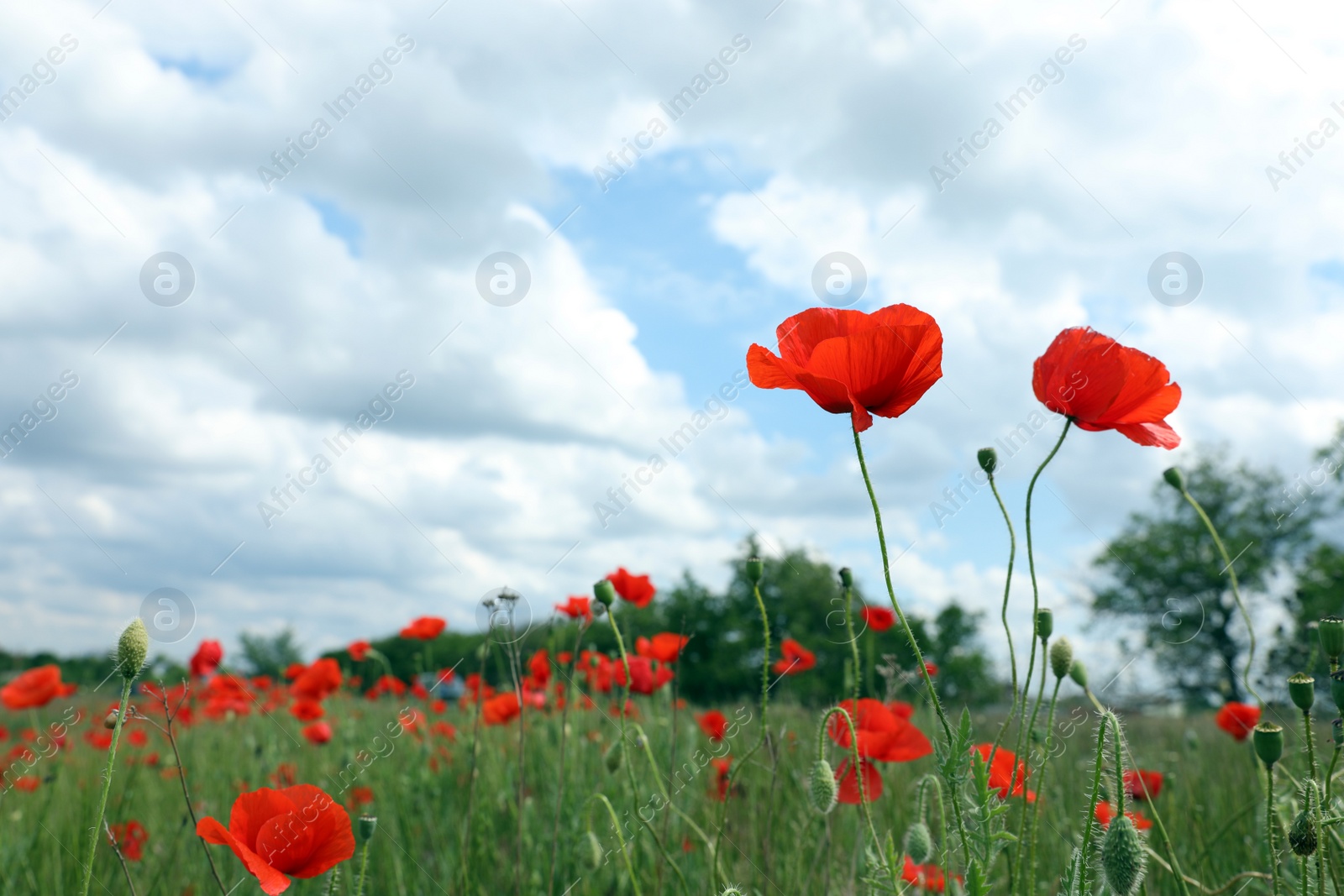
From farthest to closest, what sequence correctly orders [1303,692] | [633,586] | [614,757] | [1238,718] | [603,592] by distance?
[1238,718], [633,586], [614,757], [603,592], [1303,692]

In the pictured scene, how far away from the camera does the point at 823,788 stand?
1.43 metres

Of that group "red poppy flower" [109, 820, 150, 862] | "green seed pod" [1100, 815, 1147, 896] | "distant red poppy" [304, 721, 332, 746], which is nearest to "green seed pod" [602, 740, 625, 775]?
"green seed pod" [1100, 815, 1147, 896]

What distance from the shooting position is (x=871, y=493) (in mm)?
995

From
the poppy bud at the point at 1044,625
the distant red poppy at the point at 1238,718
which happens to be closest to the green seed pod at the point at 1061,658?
the poppy bud at the point at 1044,625

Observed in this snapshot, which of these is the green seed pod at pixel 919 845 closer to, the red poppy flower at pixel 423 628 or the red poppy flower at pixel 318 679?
the red poppy flower at pixel 423 628

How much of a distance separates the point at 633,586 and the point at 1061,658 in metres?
1.37

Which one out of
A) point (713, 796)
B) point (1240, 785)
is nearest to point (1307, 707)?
point (713, 796)

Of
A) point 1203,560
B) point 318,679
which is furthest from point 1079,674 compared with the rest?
point 1203,560

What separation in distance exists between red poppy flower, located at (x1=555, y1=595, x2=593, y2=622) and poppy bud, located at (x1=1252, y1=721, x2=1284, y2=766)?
135 cm

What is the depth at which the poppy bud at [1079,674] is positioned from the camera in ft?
5.29

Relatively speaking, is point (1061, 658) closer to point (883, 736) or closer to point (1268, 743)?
point (1268, 743)

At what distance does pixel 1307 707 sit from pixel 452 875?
2594 mm

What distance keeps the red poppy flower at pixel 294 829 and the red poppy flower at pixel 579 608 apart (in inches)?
33.9

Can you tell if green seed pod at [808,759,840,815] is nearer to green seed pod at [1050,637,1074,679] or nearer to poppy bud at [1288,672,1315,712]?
green seed pod at [1050,637,1074,679]
